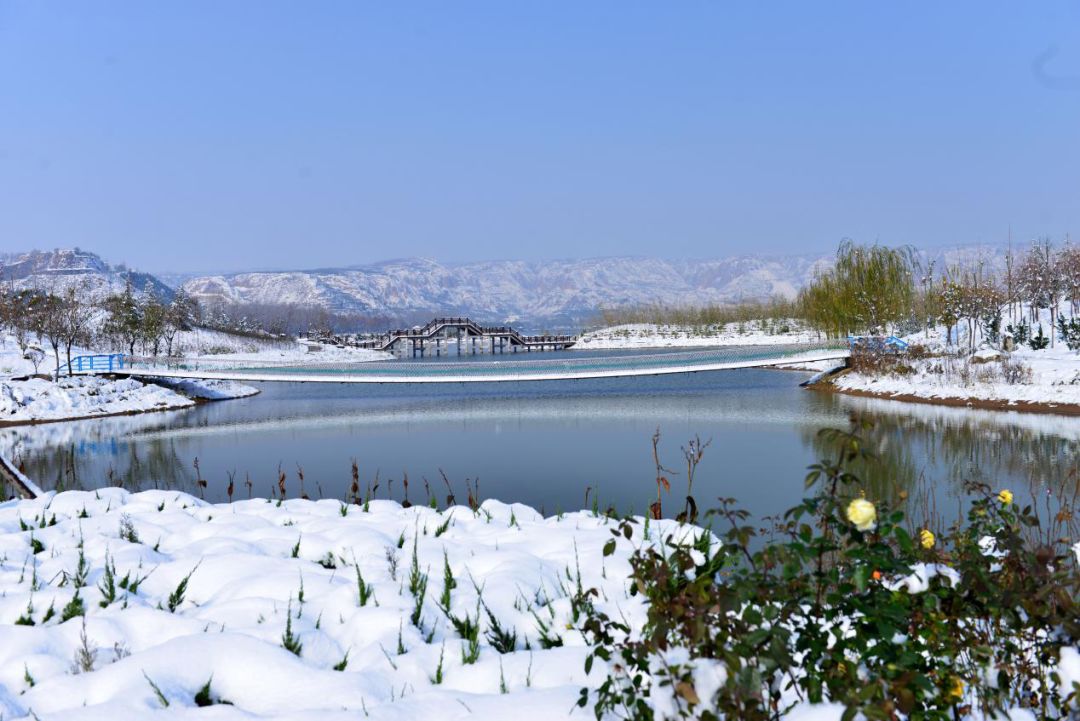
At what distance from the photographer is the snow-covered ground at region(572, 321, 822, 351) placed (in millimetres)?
52897

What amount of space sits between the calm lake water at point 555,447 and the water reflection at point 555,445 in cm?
5

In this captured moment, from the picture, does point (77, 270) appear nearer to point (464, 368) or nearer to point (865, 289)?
point (464, 368)

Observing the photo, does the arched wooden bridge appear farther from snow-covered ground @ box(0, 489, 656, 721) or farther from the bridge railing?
snow-covered ground @ box(0, 489, 656, 721)

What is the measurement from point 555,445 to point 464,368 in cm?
1125

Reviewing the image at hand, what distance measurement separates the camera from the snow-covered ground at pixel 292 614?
8.10ft

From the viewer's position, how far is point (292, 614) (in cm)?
320

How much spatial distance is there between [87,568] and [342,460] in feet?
30.1

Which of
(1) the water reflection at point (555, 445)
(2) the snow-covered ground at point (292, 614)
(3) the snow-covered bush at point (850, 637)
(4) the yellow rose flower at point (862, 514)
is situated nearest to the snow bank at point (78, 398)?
(1) the water reflection at point (555, 445)

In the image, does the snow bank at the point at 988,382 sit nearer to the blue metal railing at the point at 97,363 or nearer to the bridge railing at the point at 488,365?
the bridge railing at the point at 488,365

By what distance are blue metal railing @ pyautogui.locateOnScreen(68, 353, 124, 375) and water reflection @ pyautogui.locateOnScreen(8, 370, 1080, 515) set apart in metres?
4.44

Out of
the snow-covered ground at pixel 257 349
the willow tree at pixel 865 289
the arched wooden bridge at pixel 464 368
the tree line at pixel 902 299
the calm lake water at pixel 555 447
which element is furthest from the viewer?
the snow-covered ground at pixel 257 349

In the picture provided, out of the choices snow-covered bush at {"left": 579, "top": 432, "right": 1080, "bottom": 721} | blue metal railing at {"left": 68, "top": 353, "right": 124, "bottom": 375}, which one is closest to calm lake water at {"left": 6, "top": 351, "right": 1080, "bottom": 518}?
snow-covered bush at {"left": 579, "top": 432, "right": 1080, "bottom": 721}

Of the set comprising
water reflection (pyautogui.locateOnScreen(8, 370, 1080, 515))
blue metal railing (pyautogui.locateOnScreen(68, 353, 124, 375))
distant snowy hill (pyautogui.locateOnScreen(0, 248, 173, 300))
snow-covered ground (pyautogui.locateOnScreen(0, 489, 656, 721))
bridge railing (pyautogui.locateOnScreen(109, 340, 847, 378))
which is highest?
distant snowy hill (pyautogui.locateOnScreen(0, 248, 173, 300))

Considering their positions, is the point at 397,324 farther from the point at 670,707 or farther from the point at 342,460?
the point at 670,707
